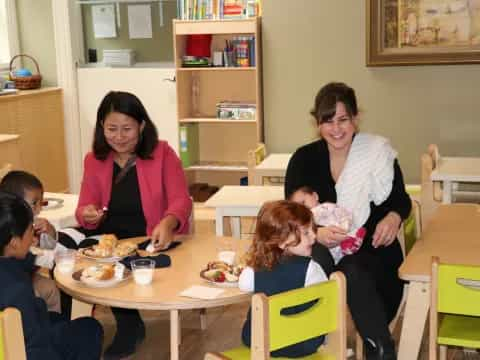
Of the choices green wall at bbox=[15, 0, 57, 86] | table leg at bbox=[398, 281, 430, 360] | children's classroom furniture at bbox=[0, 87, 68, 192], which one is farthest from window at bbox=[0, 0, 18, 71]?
table leg at bbox=[398, 281, 430, 360]

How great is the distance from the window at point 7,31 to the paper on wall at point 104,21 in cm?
64

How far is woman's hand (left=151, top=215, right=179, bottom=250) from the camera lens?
304 centimetres

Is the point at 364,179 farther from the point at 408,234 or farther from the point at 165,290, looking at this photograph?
the point at 165,290

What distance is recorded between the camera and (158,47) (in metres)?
6.33

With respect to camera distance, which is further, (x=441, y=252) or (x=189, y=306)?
(x=441, y=252)

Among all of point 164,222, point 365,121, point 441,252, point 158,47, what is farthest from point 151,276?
point 158,47

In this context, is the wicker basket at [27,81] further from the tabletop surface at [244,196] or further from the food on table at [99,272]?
the food on table at [99,272]

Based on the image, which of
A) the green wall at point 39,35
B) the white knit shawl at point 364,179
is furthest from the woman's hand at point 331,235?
the green wall at point 39,35

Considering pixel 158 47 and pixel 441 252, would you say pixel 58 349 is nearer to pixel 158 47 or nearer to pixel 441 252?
pixel 441 252

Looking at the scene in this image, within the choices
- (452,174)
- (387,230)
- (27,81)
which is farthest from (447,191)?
(27,81)

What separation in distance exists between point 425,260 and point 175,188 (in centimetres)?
121

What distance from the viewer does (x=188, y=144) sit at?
19.9 ft

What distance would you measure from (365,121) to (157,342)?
268 centimetres

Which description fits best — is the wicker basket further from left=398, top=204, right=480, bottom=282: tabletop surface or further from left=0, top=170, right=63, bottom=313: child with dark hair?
left=398, top=204, right=480, bottom=282: tabletop surface
